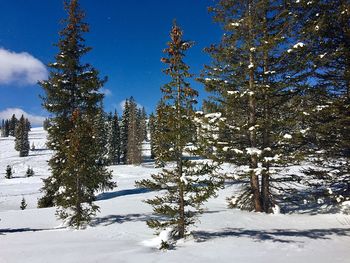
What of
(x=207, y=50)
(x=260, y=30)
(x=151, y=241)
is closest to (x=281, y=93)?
(x=260, y=30)

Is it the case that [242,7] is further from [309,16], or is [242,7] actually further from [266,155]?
[266,155]

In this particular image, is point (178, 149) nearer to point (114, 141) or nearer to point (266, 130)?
point (266, 130)

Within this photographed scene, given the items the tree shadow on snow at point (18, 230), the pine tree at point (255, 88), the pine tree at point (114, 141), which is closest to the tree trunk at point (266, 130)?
the pine tree at point (255, 88)

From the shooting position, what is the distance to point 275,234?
12062mm

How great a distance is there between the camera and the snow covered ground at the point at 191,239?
30.0 feet

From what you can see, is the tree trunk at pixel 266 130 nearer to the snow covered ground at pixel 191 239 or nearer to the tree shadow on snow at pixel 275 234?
the snow covered ground at pixel 191 239

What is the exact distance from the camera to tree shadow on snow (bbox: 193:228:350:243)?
11383 millimetres

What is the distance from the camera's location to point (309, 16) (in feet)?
50.5

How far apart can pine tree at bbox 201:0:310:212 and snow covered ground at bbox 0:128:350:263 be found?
2.49m

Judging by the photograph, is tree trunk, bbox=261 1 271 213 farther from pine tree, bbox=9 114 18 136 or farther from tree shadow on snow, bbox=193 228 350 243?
pine tree, bbox=9 114 18 136

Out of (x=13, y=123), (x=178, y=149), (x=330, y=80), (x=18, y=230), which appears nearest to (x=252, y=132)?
(x=330, y=80)

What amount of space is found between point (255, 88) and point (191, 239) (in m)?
7.64

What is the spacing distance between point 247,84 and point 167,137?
7.48 metres

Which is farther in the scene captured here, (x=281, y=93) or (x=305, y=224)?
(x=281, y=93)
